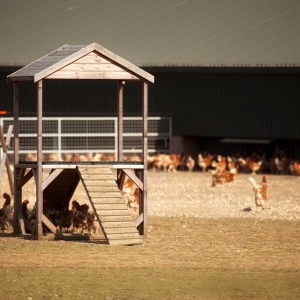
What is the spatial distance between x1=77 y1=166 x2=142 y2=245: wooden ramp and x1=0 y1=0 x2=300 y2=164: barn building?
17.8 metres

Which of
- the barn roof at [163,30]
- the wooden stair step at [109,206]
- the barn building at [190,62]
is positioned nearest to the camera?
the wooden stair step at [109,206]

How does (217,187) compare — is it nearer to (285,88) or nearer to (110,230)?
(285,88)

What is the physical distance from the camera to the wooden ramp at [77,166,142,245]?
1384 cm

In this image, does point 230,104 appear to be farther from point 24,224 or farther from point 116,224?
point 116,224

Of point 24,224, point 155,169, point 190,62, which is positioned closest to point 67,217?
point 24,224

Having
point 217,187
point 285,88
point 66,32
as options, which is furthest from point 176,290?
point 66,32

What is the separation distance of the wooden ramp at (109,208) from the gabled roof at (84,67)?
1756 millimetres

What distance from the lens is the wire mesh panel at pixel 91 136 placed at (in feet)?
111

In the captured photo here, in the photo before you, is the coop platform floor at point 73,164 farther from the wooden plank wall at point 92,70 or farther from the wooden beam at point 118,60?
the wooden beam at point 118,60

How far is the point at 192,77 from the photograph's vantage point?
34.1 meters

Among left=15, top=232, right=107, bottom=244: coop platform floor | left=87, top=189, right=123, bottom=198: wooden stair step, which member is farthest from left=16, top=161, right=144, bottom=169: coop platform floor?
left=15, top=232, right=107, bottom=244: coop platform floor

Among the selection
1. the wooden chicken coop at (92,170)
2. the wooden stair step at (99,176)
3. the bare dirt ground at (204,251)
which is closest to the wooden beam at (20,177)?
the wooden chicken coop at (92,170)

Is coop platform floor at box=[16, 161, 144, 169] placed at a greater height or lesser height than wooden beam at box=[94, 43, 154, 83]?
lesser

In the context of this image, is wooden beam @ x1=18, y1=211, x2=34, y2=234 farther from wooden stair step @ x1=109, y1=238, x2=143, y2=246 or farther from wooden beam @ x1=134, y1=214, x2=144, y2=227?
wooden stair step @ x1=109, y1=238, x2=143, y2=246
